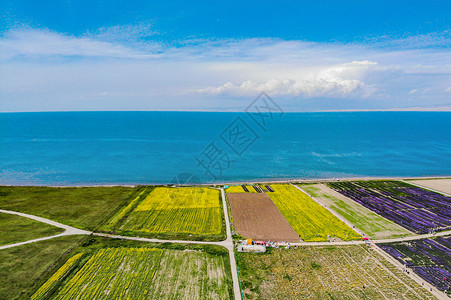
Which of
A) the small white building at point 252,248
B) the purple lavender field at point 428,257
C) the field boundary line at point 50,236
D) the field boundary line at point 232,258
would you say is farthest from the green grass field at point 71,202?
the purple lavender field at point 428,257

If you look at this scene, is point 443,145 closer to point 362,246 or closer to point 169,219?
point 362,246

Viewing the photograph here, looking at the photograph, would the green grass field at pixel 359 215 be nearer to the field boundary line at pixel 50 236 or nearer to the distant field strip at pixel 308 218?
the distant field strip at pixel 308 218

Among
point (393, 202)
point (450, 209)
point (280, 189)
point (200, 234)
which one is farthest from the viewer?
point (280, 189)

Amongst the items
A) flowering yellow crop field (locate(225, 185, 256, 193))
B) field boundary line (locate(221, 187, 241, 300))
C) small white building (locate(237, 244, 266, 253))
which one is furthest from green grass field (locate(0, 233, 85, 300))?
flowering yellow crop field (locate(225, 185, 256, 193))

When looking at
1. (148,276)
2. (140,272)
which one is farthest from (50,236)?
(148,276)

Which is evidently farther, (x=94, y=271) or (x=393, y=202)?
(x=393, y=202)

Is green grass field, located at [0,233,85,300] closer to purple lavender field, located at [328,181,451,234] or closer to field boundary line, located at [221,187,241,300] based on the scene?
field boundary line, located at [221,187,241,300]

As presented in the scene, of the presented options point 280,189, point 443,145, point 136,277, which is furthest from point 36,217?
point 443,145

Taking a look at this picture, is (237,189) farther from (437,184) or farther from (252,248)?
(437,184)
